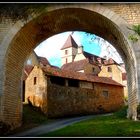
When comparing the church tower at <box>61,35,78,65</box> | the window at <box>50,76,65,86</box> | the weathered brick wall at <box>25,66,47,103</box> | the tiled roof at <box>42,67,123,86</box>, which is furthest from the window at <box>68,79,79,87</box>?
the church tower at <box>61,35,78,65</box>

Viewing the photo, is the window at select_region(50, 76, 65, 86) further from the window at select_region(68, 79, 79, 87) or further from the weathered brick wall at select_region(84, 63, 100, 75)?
the weathered brick wall at select_region(84, 63, 100, 75)

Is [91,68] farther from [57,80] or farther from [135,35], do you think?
[135,35]

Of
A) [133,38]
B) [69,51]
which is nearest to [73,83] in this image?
[133,38]

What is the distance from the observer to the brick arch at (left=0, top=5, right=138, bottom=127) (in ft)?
36.7

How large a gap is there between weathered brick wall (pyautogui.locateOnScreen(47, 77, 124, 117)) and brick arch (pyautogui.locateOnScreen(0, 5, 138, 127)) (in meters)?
12.4

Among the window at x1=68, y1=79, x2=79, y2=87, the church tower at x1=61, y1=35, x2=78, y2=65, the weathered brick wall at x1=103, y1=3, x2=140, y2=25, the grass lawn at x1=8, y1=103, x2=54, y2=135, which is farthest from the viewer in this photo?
the church tower at x1=61, y1=35, x2=78, y2=65

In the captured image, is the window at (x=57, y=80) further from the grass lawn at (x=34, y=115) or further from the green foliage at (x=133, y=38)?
the green foliage at (x=133, y=38)

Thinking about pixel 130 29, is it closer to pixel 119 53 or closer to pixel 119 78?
pixel 119 53

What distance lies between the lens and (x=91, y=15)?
1160 centimetres

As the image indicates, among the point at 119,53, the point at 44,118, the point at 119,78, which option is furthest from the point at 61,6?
the point at 119,78

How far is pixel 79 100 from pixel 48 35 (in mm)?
16367

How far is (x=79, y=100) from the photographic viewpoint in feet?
97.2

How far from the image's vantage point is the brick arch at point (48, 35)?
1118cm

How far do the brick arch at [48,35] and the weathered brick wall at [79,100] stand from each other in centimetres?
1241
